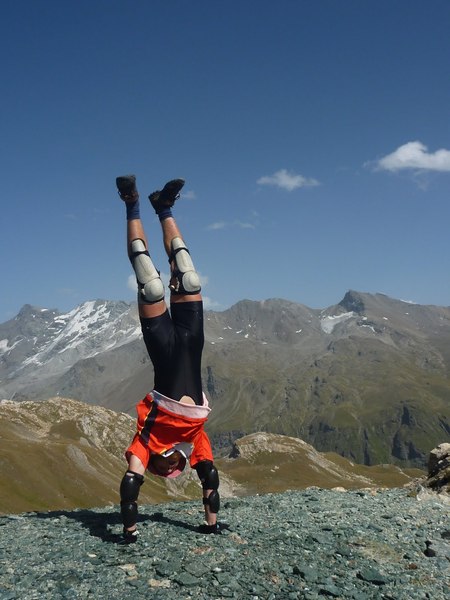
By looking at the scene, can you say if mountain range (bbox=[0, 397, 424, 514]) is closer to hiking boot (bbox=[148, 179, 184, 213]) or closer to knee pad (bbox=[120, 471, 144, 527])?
knee pad (bbox=[120, 471, 144, 527])

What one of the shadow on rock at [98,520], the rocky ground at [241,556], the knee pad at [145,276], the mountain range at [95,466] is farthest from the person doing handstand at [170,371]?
the mountain range at [95,466]

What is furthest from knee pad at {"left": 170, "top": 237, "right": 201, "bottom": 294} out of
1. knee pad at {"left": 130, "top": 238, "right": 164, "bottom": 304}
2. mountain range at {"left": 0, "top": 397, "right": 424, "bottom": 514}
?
mountain range at {"left": 0, "top": 397, "right": 424, "bottom": 514}

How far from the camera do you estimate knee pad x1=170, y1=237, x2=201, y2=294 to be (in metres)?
12.0

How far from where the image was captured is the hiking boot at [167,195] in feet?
40.5

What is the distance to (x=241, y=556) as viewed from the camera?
9.34 metres

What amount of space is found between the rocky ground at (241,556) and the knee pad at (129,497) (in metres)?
0.48

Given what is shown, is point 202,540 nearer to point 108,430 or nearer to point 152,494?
point 152,494

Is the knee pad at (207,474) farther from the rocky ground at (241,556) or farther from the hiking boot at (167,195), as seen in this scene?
the hiking boot at (167,195)

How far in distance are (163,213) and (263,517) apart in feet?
25.9

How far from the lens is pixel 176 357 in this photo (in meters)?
11.7

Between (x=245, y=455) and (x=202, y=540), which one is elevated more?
(x=202, y=540)

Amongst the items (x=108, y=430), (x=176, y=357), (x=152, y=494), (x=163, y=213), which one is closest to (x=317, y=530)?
(x=176, y=357)

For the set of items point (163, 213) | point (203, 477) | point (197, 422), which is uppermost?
point (163, 213)

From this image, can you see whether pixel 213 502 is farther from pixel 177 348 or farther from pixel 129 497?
pixel 177 348
